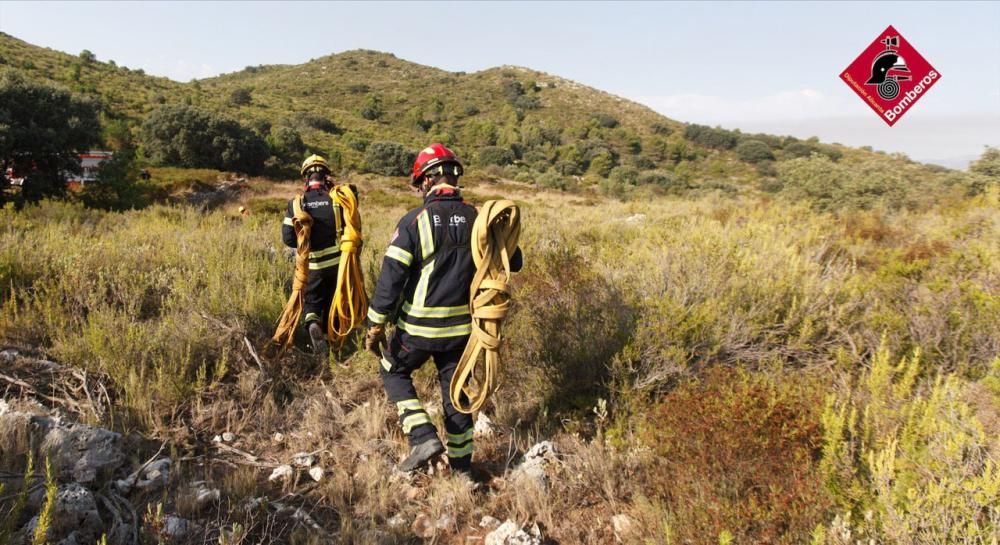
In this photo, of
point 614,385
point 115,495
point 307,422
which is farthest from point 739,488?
point 115,495

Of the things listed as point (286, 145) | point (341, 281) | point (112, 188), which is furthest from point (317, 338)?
point (286, 145)

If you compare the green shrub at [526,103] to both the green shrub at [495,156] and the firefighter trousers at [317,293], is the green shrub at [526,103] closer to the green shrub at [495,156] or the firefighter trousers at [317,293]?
the green shrub at [495,156]

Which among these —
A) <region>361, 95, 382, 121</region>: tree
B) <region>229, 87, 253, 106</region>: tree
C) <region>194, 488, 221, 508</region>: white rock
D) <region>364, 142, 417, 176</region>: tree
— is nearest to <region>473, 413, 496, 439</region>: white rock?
<region>194, 488, 221, 508</region>: white rock

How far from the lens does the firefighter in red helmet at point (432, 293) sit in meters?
2.64

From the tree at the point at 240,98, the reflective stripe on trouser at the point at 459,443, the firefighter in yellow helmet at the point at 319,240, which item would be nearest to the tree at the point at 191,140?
the tree at the point at 240,98

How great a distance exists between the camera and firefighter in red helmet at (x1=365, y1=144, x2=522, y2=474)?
8.68 feet

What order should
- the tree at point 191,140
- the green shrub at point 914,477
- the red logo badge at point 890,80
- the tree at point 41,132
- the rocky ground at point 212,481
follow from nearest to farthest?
1. the green shrub at point 914,477
2. the rocky ground at point 212,481
3. the red logo badge at point 890,80
4. the tree at point 41,132
5. the tree at point 191,140

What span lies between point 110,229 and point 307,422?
671 cm

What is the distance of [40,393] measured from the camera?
285cm

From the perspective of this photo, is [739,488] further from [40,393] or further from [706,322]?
[40,393]

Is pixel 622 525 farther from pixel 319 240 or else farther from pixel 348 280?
pixel 319 240

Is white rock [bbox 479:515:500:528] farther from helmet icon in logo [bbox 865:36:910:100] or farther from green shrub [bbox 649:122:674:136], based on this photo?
green shrub [bbox 649:122:674:136]

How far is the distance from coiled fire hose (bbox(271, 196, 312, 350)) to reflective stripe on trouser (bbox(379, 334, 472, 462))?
142cm

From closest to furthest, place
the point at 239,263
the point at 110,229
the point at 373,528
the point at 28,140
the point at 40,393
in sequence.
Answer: the point at 373,528 → the point at 40,393 → the point at 239,263 → the point at 110,229 → the point at 28,140
